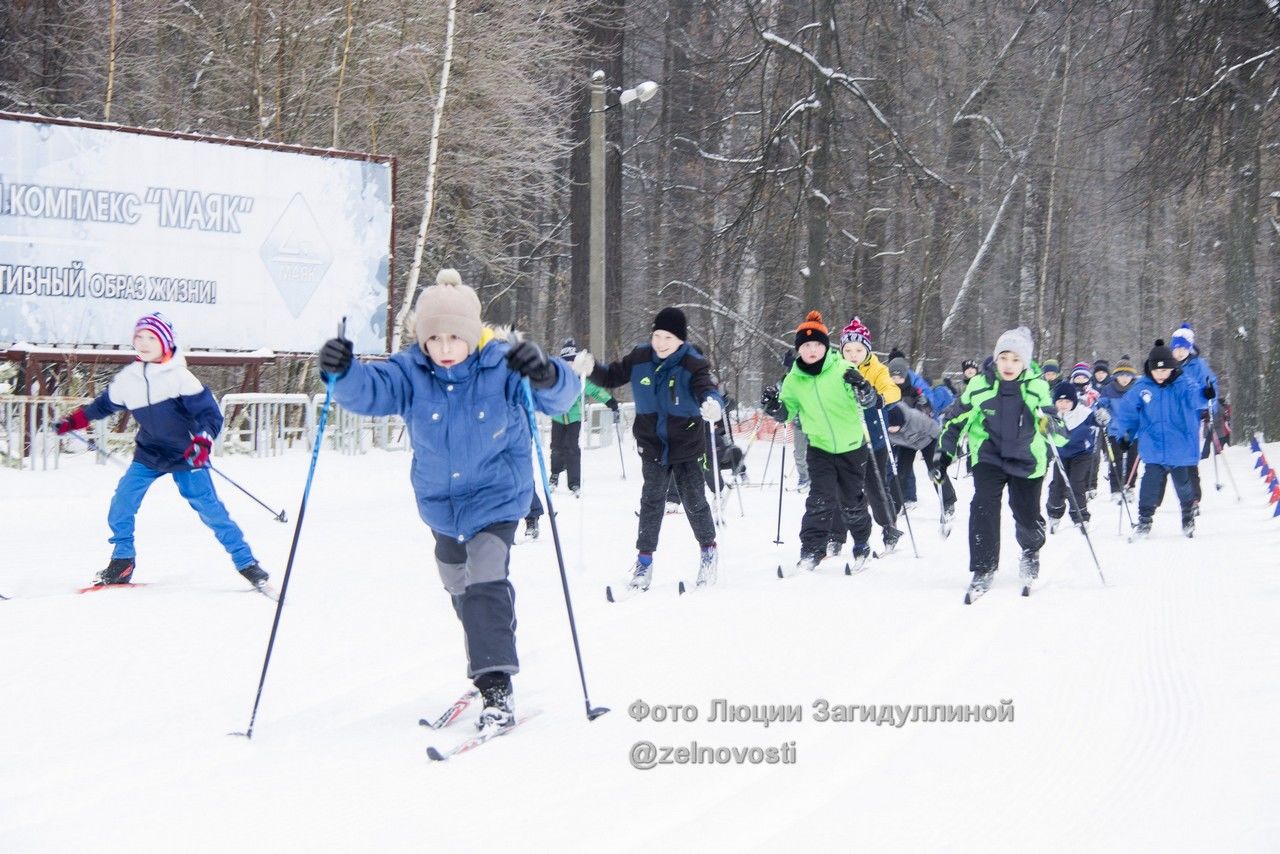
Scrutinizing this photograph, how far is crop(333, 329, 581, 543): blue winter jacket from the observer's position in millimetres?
5090

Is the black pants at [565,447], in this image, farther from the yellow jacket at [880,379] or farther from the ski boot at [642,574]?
the ski boot at [642,574]

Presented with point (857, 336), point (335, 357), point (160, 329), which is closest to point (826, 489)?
point (857, 336)

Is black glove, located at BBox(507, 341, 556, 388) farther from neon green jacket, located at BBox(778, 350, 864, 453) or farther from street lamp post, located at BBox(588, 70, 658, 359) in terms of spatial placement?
street lamp post, located at BBox(588, 70, 658, 359)

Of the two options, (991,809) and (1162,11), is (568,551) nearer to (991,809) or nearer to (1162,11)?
(991,809)

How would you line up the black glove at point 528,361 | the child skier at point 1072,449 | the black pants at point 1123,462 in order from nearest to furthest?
the black glove at point 528,361
the child skier at point 1072,449
the black pants at point 1123,462

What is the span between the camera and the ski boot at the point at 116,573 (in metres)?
8.51

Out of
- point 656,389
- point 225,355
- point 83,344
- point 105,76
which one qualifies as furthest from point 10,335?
point 656,389

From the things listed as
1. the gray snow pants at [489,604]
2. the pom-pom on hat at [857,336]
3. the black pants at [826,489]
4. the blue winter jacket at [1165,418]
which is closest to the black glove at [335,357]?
the gray snow pants at [489,604]

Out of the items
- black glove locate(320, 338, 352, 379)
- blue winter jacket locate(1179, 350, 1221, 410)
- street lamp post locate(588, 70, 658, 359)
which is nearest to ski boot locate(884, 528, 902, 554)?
blue winter jacket locate(1179, 350, 1221, 410)

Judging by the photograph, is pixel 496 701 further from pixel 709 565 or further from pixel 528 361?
pixel 709 565

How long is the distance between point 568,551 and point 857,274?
616 inches

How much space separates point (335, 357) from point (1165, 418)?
9.64 m

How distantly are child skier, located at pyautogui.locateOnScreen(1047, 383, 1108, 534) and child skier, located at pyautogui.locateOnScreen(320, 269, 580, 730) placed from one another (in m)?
8.25

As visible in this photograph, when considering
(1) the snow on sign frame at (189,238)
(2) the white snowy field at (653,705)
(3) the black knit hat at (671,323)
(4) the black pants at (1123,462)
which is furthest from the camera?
(1) the snow on sign frame at (189,238)
